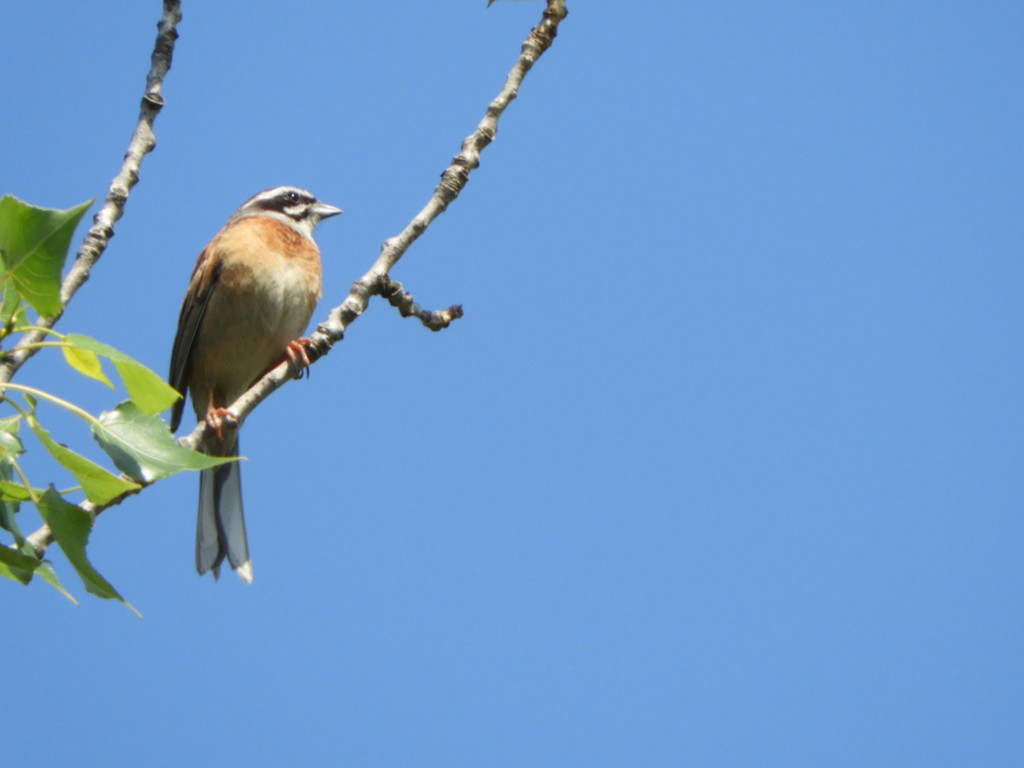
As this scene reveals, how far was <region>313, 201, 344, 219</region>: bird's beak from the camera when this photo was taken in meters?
8.54

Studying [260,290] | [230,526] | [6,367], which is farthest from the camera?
[260,290]

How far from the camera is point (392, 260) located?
13.1 ft

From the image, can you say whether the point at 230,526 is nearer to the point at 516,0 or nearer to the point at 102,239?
the point at 102,239

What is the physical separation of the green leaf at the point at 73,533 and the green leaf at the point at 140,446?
0.56ft

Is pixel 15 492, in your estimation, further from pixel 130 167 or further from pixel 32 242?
pixel 130 167

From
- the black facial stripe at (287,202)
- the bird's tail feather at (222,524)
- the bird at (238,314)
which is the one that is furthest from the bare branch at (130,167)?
the black facial stripe at (287,202)

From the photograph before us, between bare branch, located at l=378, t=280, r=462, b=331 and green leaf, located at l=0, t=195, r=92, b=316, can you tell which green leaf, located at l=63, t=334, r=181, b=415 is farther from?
bare branch, located at l=378, t=280, r=462, b=331

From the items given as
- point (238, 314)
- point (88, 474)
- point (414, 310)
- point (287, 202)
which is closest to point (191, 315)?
point (238, 314)

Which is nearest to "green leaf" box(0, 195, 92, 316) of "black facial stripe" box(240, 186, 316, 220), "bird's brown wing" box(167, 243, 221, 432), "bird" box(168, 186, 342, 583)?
"bird" box(168, 186, 342, 583)

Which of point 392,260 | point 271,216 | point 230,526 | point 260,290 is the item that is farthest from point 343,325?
point 271,216

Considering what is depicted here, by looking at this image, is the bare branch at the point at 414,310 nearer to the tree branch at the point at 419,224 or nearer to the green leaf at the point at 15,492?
the tree branch at the point at 419,224

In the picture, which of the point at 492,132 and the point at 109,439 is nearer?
the point at 109,439

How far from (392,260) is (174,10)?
4.77 feet

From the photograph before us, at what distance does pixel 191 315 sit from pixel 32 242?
4.98 m
